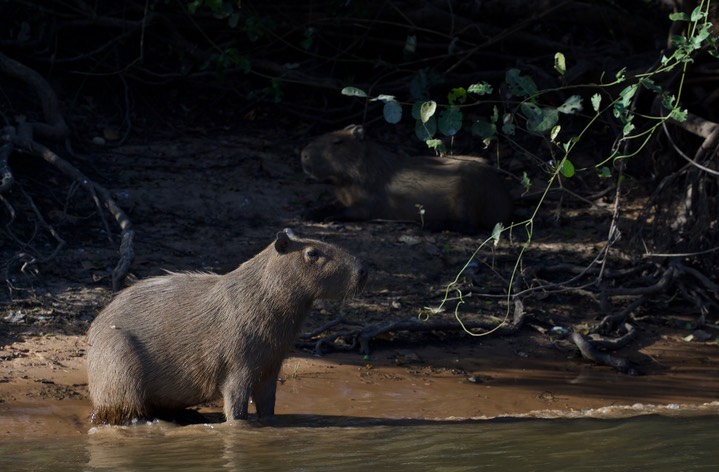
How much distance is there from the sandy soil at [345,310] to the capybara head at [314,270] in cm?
66

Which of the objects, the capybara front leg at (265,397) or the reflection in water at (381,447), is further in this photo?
the capybara front leg at (265,397)

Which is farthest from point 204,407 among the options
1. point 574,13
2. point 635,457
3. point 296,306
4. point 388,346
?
point 574,13

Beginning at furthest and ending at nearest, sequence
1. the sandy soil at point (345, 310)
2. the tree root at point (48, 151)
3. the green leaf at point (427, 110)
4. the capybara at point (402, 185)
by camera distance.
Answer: the capybara at point (402, 185), the tree root at point (48, 151), the sandy soil at point (345, 310), the green leaf at point (427, 110)

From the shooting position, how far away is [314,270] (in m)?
6.01

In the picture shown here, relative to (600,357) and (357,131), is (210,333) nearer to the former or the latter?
(600,357)

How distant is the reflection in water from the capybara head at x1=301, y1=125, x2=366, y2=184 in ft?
13.2

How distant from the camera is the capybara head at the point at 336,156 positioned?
9.72m

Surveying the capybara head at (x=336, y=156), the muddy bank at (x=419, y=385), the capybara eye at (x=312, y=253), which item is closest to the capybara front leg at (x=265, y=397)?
the muddy bank at (x=419, y=385)

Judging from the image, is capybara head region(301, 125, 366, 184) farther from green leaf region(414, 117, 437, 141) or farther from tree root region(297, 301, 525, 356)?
green leaf region(414, 117, 437, 141)

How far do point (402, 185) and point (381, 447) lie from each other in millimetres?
4519

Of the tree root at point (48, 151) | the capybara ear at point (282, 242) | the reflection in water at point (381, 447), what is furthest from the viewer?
the tree root at point (48, 151)

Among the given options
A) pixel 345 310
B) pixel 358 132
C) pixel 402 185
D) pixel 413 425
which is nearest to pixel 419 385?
pixel 413 425

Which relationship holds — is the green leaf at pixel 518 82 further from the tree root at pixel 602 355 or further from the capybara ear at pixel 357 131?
the capybara ear at pixel 357 131

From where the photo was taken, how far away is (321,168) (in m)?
9.71
